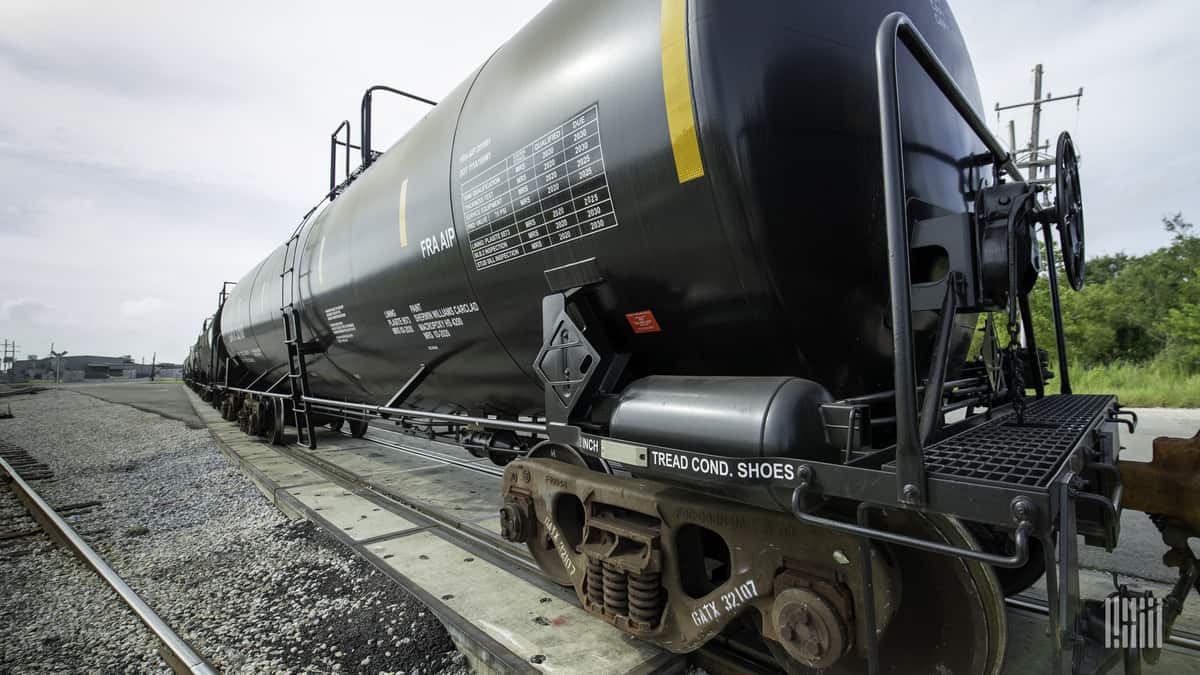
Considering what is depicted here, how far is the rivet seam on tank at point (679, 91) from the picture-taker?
2262 mm

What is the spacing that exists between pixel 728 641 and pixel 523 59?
3374 millimetres

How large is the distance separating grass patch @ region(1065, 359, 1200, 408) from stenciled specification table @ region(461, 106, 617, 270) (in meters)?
14.5

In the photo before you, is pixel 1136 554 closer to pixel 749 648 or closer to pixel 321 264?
pixel 749 648

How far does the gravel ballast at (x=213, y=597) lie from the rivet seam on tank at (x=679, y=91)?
2.74m

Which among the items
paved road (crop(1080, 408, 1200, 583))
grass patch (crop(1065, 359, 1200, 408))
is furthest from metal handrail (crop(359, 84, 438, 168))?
grass patch (crop(1065, 359, 1200, 408))

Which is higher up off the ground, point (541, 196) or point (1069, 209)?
point (541, 196)

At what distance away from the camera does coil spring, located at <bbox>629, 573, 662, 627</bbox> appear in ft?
8.75

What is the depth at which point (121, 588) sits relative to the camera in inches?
161

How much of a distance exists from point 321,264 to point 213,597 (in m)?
3.34

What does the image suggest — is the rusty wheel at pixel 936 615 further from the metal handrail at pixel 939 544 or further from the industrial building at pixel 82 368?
the industrial building at pixel 82 368

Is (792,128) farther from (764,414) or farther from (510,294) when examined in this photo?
(510,294)

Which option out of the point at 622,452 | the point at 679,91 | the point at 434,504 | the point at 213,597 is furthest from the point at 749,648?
the point at 434,504

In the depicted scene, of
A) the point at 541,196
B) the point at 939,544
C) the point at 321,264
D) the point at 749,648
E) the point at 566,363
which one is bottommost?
the point at 749,648

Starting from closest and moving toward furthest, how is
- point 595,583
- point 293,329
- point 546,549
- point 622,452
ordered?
point 622,452, point 595,583, point 546,549, point 293,329
